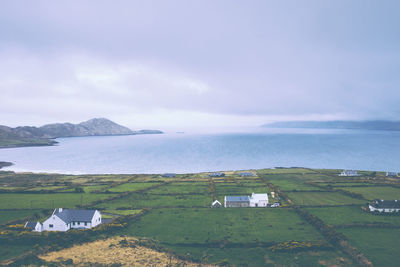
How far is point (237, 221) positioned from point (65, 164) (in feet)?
456

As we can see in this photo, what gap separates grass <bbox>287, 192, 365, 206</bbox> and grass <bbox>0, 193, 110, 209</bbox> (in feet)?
167

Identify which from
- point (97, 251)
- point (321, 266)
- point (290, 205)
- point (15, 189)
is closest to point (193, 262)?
point (97, 251)

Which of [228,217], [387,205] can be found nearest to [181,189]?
[228,217]

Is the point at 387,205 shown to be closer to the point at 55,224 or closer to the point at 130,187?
the point at 55,224

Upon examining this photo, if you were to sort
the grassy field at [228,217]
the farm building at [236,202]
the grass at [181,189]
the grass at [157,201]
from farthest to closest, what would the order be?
1. the grass at [181,189]
2. the grass at [157,201]
3. the farm building at [236,202]
4. the grassy field at [228,217]

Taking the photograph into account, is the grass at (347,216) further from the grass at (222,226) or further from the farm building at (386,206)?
the grass at (222,226)

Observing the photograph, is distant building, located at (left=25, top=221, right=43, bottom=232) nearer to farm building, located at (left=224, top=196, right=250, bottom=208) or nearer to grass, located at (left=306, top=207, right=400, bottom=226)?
farm building, located at (left=224, top=196, right=250, bottom=208)

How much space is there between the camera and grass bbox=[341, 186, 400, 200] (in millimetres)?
62056

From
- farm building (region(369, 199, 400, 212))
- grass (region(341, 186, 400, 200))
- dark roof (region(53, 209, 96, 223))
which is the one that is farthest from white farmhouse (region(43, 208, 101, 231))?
grass (region(341, 186, 400, 200))

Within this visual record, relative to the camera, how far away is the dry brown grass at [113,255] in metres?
31.1

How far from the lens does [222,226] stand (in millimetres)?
43656

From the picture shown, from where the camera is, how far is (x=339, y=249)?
34.9m

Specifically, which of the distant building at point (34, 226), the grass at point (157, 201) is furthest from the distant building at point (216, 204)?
the distant building at point (34, 226)

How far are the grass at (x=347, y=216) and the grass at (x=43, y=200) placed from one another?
53.4 m
